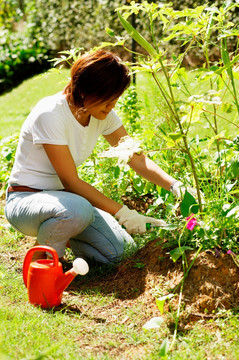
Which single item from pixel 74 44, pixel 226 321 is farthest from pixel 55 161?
pixel 74 44

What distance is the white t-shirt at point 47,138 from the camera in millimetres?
2285

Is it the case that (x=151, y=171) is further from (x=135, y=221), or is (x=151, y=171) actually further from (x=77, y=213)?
(x=77, y=213)

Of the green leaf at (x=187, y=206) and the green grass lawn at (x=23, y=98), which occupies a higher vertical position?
the green leaf at (x=187, y=206)

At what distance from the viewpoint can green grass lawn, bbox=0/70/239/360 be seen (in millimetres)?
1697

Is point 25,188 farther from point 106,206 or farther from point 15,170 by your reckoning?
point 106,206

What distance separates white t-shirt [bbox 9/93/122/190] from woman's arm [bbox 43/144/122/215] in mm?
41

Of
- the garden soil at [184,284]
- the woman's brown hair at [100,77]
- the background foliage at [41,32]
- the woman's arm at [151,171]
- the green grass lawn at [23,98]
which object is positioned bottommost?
the green grass lawn at [23,98]

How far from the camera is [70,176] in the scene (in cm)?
230

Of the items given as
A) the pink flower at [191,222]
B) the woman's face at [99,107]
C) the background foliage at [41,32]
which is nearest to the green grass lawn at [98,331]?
the pink flower at [191,222]

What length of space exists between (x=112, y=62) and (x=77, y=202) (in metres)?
0.66

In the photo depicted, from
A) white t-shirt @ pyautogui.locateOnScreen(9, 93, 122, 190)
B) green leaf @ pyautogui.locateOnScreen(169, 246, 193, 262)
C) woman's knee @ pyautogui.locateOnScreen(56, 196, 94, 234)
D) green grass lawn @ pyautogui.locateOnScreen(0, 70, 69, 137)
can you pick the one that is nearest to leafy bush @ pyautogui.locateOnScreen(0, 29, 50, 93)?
green grass lawn @ pyautogui.locateOnScreen(0, 70, 69, 137)

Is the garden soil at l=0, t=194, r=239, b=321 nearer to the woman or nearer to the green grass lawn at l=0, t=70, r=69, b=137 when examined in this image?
the woman

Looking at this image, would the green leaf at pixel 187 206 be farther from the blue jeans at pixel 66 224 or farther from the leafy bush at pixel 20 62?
the leafy bush at pixel 20 62

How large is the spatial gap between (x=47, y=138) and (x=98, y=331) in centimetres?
90
